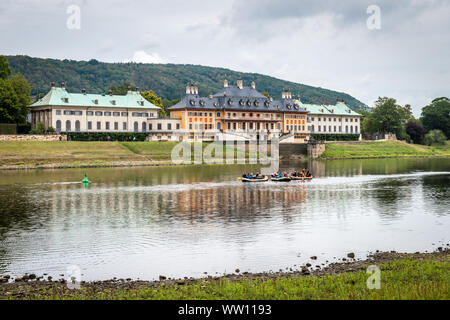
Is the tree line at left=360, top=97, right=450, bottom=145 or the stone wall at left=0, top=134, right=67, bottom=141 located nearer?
the stone wall at left=0, top=134, right=67, bottom=141

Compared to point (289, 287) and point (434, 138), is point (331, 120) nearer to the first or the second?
point (434, 138)

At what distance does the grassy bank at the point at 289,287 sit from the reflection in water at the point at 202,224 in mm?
2219

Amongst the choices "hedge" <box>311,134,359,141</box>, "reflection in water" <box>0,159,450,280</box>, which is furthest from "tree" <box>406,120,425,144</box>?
"reflection in water" <box>0,159,450,280</box>

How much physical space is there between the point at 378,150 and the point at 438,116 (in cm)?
4186

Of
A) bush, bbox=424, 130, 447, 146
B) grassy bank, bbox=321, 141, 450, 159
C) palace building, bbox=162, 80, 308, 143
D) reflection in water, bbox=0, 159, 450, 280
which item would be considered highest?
palace building, bbox=162, 80, 308, 143

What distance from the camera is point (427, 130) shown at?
160 m

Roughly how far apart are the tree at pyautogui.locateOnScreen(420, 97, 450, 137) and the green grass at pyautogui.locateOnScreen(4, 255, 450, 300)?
490 feet

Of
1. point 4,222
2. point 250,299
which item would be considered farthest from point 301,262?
point 4,222

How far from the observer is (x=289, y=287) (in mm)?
16969

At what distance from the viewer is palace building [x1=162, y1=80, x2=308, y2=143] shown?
398 feet

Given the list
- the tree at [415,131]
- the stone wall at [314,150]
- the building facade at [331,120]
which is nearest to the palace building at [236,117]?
the building facade at [331,120]

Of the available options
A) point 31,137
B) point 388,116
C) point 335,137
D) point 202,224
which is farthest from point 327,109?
point 202,224

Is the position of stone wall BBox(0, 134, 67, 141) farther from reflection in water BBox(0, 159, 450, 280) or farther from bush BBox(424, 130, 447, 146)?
bush BBox(424, 130, 447, 146)

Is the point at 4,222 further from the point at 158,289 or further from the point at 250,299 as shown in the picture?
the point at 250,299
